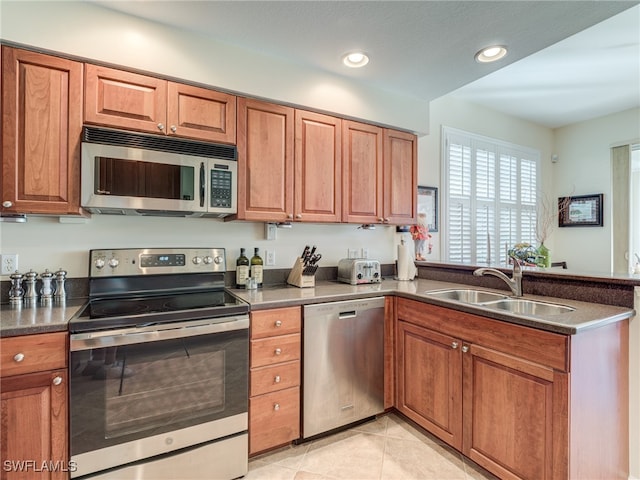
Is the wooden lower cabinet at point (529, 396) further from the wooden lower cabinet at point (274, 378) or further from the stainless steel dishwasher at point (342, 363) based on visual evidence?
the wooden lower cabinet at point (274, 378)

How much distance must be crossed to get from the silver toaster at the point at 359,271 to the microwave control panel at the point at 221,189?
102 centimetres

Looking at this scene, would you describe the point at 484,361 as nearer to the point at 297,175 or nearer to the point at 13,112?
the point at 297,175

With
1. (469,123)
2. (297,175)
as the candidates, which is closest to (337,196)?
(297,175)

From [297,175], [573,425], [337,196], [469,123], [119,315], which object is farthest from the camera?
[469,123]

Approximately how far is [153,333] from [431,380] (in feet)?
5.13

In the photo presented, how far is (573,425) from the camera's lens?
136 centimetres

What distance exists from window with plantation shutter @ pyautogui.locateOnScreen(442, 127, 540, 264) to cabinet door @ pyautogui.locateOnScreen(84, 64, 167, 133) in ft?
8.88

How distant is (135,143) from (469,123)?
335 centimetres

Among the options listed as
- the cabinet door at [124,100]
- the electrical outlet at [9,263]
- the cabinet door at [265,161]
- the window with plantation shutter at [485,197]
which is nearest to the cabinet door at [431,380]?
the cabinet door at [265,161]

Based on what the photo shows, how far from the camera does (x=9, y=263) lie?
5.75 feet

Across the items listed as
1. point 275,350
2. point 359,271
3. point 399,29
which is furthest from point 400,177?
point 275,350

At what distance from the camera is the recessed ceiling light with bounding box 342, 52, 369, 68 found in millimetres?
2084

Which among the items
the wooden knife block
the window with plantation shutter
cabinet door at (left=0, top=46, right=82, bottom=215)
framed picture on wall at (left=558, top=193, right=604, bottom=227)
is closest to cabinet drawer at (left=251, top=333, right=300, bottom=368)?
the wooden knife block

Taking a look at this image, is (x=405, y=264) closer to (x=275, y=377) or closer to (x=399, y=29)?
(x=275, y=377)
